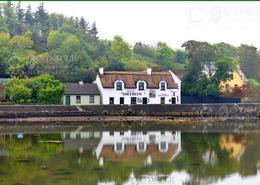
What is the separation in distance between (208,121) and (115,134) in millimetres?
13990

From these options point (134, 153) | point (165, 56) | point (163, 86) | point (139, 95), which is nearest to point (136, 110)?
point (139, 95)

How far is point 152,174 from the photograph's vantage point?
21266 mm

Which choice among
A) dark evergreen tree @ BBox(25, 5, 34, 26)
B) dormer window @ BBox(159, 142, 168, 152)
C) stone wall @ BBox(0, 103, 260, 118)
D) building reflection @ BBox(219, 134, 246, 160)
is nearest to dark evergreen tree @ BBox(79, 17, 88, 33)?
dark evergreen tree @ BBox(25, 5, 34, 26)

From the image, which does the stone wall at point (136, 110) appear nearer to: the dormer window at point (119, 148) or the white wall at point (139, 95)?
the white wall at point (139, 95)

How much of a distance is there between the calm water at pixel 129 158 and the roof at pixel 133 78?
17.7 m

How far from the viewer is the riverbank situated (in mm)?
45000

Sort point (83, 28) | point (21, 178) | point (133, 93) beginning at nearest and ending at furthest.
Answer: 1. point (21, 178)
2. point (133, 93)
3. point (83, 28)

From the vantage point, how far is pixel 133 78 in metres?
55.1

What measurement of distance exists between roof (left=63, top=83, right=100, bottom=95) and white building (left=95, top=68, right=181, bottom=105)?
29.8 inches

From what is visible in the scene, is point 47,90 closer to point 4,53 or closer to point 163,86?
point 163,86

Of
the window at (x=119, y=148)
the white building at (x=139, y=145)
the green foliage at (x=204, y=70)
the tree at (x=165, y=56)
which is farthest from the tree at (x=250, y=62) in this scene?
the window at (x=119, y=148)

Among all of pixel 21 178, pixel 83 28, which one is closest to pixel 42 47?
pixel 83 28

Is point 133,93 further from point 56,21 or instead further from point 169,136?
point 56,21

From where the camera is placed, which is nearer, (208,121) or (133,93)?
(208,121)
